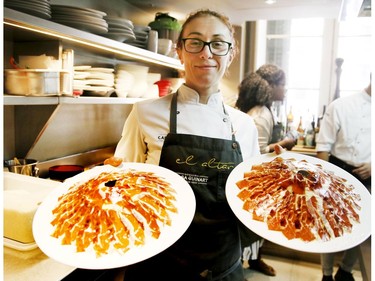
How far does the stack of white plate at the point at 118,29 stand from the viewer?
1685mm

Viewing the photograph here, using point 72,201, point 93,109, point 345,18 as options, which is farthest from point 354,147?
point 72,201

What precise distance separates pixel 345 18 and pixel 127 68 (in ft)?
3.75

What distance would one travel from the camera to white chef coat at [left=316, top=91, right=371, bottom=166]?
6.90 ft

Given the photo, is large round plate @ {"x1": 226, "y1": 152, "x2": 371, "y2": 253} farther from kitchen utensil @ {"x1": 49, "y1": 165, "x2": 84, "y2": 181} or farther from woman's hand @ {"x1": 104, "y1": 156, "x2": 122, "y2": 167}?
kitchen utensil @ {"x1": 49, "y1": 165, "x2": 84, "y2": 181}

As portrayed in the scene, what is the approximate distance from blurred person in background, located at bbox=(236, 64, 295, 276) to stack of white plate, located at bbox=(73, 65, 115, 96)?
0.75m

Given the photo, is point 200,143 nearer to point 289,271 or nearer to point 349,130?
point 349,130

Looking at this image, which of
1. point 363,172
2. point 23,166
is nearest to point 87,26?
point 23,166

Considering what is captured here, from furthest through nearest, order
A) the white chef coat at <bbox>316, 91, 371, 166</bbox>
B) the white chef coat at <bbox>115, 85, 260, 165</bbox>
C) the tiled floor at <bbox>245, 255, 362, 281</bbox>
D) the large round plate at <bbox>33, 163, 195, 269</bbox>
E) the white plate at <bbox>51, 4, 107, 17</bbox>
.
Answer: the tiled floor at <bbox>245, 255, 362, 281</bbox> → the white chef coat at <bbox>316, 91, 371, 166</bbox> → the white plate at <bbox>51, 4, 107, 17</bbox> → the white chef coat at <bbox>115, 85, 260, 165</bbox> → the large round plate at <bbox>33, 163, 195, 269</bbox>

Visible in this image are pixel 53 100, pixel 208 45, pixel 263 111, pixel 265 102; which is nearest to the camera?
pixel 208 45

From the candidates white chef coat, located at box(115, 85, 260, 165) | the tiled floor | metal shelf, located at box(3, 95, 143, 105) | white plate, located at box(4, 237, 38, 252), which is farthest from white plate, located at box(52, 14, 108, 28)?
the tiled floor

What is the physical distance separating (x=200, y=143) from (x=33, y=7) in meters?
0.80

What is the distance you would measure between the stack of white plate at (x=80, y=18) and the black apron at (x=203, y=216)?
645 mm

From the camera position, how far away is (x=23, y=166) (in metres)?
1.46

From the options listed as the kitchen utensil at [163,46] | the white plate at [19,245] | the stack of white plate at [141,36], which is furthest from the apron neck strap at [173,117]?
the kitchen utensil at [163,46]
